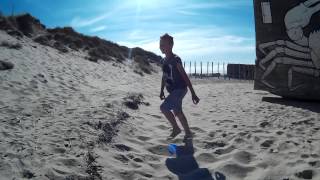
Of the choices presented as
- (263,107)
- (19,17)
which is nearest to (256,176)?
(263,107)

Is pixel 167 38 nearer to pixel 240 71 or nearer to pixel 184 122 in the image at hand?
pixel 184 122

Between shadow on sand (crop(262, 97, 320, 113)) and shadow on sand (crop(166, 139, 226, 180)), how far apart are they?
412 cm

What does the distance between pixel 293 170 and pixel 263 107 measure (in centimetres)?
473

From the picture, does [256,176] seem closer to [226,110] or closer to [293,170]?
[293,170]

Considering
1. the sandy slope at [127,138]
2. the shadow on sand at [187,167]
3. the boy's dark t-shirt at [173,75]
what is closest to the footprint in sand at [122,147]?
the sandy slope at [127,138]

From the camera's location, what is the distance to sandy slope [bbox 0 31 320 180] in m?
3.75

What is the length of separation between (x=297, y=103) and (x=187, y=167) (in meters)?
5.60

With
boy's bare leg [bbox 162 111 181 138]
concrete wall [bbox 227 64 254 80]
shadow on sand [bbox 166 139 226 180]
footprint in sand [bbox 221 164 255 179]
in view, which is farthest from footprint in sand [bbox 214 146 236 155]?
concrete wall [bbox 227 64 254 80]

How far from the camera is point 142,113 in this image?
766 cm

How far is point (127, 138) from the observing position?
5.29 m

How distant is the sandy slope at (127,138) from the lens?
148 inches

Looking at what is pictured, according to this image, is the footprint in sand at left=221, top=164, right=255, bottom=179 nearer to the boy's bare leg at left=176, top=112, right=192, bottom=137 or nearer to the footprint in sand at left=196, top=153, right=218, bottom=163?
the footprint in sand at left=196, top=153, right=218, bottom=163

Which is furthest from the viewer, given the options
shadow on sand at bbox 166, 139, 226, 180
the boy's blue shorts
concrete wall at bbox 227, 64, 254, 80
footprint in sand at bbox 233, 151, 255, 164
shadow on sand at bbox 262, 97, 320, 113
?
concrete wall at bbox 227, 64, 254, 80

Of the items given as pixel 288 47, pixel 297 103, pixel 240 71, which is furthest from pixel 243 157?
pixel 240 71
